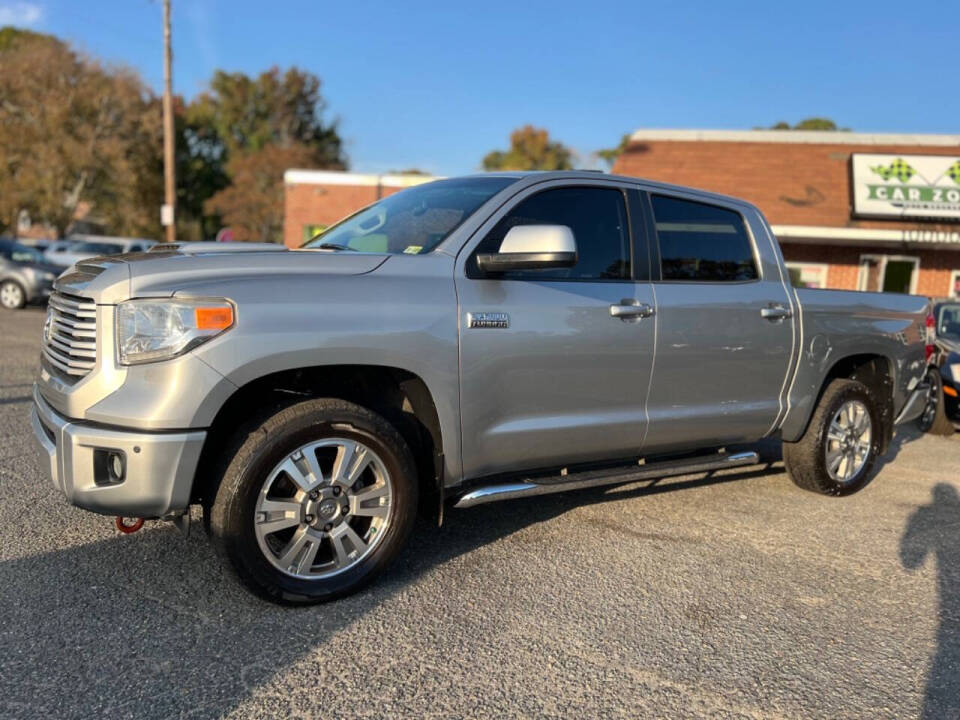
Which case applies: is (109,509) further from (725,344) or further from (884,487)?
(884,487)

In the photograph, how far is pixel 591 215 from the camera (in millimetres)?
4238

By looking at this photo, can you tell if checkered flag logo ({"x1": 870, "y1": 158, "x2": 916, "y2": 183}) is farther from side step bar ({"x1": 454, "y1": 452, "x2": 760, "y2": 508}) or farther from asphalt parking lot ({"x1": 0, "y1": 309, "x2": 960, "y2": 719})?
side step bar ({"x1": 454, "y1": 452, "x2": 760, "y2": 508})

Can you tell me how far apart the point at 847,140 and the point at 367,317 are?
19279 mm

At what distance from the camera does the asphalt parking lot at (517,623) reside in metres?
2.73

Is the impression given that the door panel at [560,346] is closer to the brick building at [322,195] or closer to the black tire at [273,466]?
the black tire at [273,466]

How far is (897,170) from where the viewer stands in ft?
58.4

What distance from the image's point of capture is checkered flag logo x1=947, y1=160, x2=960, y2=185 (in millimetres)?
17469

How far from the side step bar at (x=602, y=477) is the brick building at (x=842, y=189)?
13.6 meters

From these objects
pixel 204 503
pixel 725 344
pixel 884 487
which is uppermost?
pixel 725 344

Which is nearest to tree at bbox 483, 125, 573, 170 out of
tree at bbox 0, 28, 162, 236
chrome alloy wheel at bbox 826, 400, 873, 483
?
tree at bbox 0, 28, 162, 236

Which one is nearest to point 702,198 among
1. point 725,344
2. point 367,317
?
point 725,344

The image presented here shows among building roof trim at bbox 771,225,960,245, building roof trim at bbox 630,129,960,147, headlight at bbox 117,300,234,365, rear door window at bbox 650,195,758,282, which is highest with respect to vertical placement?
building roof trim at bbox 630,129,960,147

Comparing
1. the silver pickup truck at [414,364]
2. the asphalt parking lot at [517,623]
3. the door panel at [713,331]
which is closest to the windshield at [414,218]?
the silver pickup truck at [414,364]

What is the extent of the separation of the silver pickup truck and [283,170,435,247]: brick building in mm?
24833
